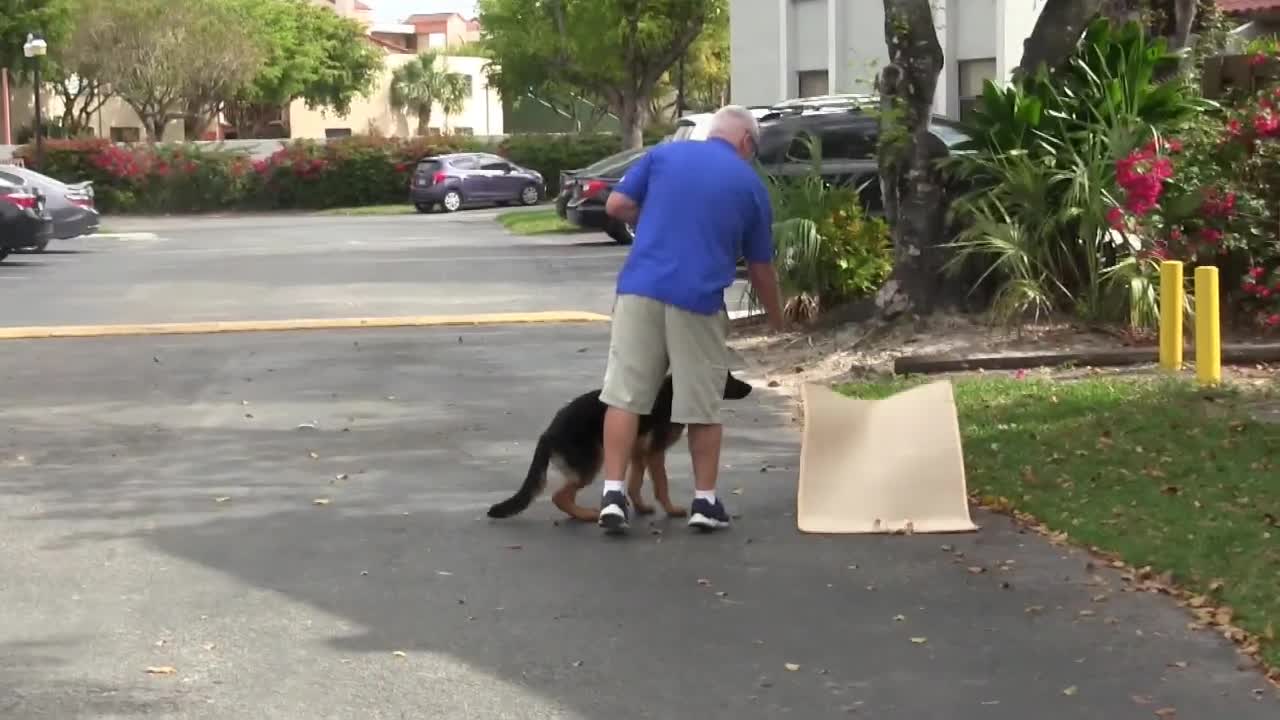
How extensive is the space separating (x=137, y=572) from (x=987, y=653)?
3.23 metres

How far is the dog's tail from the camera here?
8.21 m

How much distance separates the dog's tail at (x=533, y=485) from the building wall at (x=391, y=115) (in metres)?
77.8

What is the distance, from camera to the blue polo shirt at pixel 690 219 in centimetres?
793

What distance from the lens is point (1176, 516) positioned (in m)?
7.91

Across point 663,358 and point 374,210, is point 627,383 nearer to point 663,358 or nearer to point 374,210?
point 663,358

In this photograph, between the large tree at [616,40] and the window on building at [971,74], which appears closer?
the window on building at [971,74]

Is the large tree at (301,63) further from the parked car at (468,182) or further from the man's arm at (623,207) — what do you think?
the man's arm at (623,207)

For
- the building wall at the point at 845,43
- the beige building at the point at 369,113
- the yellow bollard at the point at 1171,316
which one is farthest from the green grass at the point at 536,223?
the beige building at the point at 369,113

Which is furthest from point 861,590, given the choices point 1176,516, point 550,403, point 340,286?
point 340,286

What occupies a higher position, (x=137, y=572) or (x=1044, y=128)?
(x=1044, y=128)

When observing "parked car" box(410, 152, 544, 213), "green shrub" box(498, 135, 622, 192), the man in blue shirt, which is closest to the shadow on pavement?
the man in blue shirt

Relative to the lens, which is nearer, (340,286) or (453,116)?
(340,286)

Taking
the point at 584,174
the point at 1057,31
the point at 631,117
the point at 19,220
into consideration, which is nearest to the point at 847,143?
the point at 1057,31

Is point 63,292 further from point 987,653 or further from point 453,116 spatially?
point 453,116
